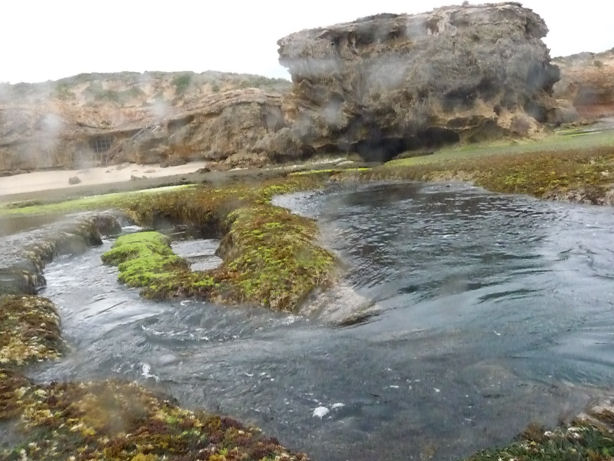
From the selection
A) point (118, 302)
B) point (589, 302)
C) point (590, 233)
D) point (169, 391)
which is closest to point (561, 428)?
point (589, 302)

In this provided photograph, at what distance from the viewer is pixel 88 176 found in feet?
268

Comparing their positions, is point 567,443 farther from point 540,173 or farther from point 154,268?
point 540,173

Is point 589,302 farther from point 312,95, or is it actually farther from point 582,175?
point 312,95

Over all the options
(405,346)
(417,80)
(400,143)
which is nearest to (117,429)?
(405,346)

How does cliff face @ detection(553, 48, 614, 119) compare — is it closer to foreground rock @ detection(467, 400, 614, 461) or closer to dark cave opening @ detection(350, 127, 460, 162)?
dark cave opening @ detection(350, 127, 460, 162)

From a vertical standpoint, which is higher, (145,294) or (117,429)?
(117,429)

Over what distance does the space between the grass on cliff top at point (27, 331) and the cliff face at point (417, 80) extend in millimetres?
52901

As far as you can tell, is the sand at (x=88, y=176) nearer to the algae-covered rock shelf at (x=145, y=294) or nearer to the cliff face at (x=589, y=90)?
the algae-covered rock shelf at (x=145, y=294)

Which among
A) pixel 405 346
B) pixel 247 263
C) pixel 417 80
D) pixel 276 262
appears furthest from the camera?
pixel 417 80

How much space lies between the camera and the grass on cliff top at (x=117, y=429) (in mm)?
7062

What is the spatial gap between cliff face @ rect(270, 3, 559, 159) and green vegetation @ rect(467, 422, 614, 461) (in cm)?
5571

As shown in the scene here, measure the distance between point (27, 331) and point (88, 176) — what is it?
75742mm

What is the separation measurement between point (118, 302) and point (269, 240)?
5.92 meters

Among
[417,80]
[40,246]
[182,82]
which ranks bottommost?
[40,246]
